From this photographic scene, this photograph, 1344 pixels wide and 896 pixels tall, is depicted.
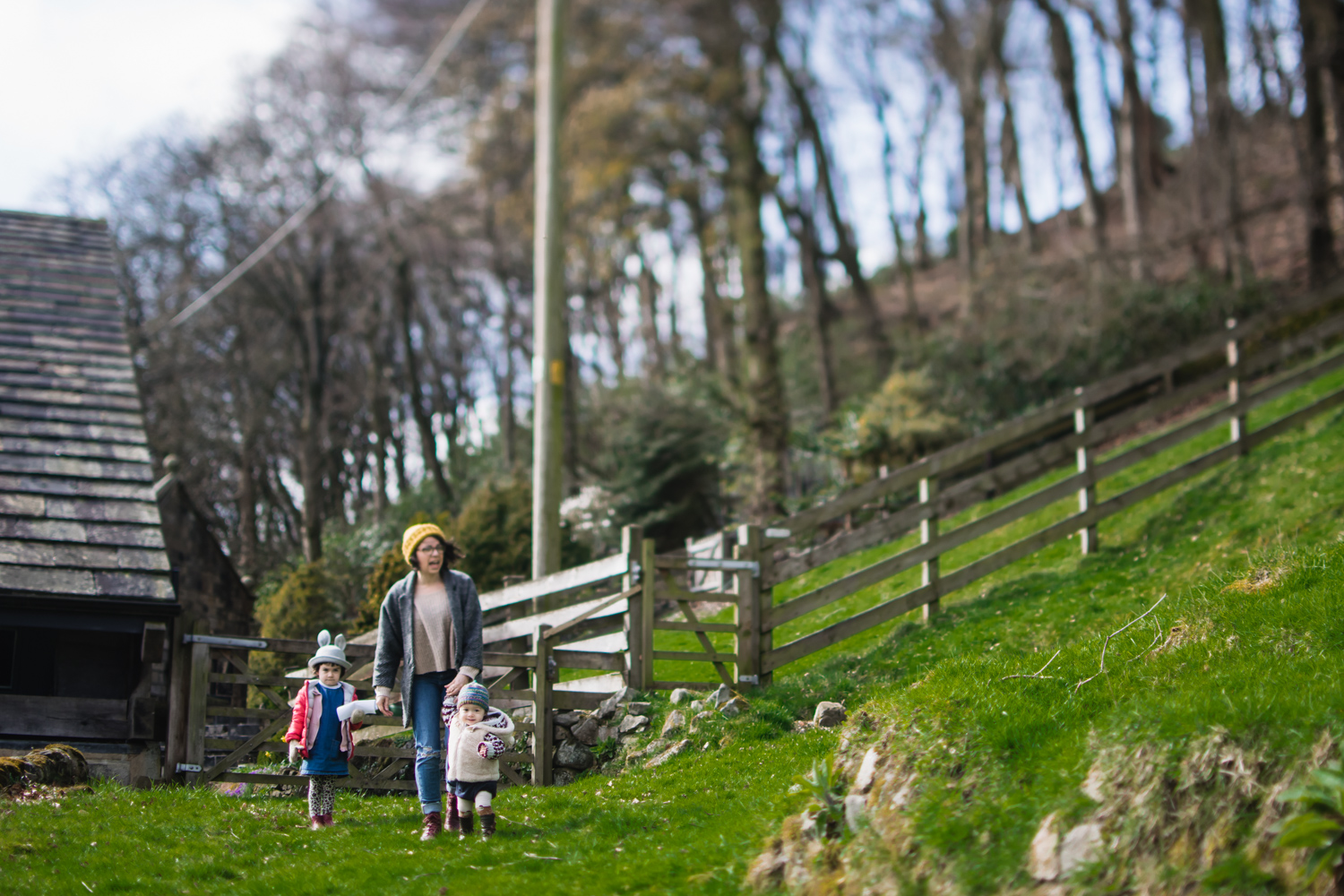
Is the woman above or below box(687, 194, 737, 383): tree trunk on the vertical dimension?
below

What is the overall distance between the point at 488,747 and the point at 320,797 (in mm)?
1277

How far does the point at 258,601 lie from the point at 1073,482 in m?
12.2

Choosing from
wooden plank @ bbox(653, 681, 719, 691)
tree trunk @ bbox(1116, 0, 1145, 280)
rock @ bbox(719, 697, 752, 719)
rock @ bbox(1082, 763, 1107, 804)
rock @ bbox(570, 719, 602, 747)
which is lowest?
rock @ bbox(570, 719, 602, 747)

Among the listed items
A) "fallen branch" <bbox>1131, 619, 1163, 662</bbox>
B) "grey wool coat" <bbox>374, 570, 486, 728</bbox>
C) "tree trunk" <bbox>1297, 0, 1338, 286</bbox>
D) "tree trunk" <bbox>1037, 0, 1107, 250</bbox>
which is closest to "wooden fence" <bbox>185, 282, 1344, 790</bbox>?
"grey wool coat" <bbox>374, 570, 486, 728</bbox>

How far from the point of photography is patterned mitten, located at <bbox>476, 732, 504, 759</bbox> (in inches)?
243

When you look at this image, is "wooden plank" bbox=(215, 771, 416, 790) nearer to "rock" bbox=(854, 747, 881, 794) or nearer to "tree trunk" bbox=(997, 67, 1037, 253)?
"rock" bbox=(854, 747, 881, 794)

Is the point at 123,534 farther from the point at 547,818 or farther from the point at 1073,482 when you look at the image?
the point at 1073,482

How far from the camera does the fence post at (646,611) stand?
8703 millimetres

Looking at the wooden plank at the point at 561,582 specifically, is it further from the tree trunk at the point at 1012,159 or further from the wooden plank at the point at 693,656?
the tree trunk at the point at 1012,159

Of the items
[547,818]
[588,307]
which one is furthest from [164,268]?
[547,818]

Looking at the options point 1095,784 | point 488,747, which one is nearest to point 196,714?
point 488,747

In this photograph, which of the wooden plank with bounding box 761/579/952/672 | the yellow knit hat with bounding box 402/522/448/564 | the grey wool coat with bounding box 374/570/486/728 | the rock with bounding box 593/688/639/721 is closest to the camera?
the grey wool coat with bounding box 374/570/486/728

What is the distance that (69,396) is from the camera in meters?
11.7

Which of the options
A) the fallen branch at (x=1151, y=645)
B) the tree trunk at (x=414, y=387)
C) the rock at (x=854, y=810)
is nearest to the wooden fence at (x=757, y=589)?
the fallen branch at (x=1151, y=645)
